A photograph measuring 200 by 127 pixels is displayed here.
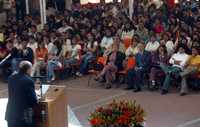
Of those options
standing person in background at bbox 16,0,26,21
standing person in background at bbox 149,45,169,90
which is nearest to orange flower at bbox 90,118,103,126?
standing person in background at bbox 149,45,169,90

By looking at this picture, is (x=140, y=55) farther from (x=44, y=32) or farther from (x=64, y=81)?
(x=44, y=32)

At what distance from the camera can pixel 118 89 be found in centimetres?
1444

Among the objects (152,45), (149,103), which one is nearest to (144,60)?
(152,45)

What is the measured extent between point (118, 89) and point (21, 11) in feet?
31.3

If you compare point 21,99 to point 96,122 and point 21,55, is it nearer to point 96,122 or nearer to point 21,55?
point 96,122

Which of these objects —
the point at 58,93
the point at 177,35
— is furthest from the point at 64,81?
the point at 58,93

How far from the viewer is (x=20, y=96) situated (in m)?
8.14

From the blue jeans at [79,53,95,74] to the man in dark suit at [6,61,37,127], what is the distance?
7.72 m

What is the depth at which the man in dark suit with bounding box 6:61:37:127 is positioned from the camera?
810cm

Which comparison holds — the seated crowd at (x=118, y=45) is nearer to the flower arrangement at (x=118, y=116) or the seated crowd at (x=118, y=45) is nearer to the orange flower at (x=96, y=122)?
the flower arrangement at (x=118, y=116)

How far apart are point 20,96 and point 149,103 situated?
5.15 m

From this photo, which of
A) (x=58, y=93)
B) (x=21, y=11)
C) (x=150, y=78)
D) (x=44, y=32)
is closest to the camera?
(x=58, y=93)

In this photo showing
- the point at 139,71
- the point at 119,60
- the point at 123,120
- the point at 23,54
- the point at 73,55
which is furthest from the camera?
the point at 23,54

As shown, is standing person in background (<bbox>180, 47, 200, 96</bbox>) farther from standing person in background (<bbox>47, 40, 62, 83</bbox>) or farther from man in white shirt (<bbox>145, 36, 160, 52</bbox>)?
standing person in background (<bbox>47, 40, 62, 83</bbox>)
